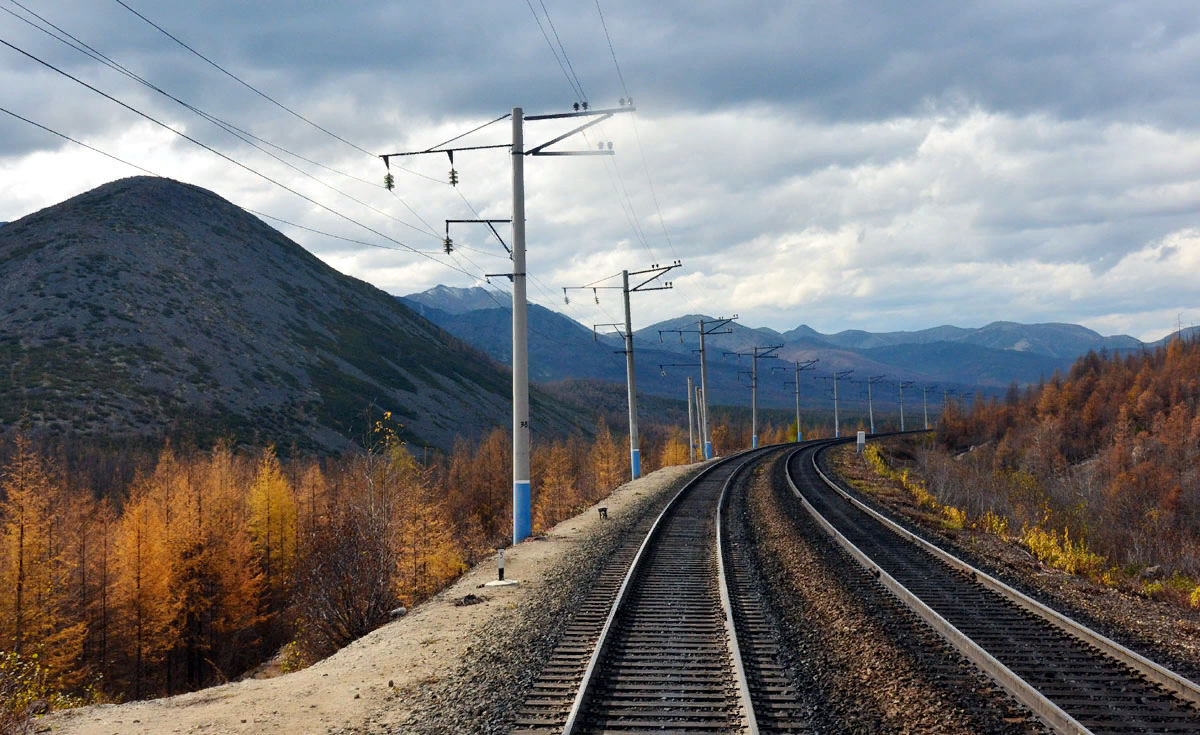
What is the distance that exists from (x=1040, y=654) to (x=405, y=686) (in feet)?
25.8

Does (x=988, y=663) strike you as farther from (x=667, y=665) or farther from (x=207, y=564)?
(x=207, y=564)

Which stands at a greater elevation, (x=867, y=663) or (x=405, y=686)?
(x=867, y=663)

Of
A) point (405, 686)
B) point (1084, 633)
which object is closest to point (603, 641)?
point (405, 686)

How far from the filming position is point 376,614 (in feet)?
54.9

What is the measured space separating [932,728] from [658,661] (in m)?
3.43

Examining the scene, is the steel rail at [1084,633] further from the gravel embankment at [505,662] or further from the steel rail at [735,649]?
the gravel embankment at [505,662]

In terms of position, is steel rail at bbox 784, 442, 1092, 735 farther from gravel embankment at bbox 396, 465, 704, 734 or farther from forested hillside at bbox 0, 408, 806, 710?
forested hillside at bbox 0, 408, 806, 710

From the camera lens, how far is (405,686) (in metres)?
10.0

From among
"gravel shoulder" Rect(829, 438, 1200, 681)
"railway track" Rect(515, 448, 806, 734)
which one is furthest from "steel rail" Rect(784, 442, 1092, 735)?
"railway track" Rect(515, 448, 806, 734)

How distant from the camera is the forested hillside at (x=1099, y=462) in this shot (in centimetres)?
2650

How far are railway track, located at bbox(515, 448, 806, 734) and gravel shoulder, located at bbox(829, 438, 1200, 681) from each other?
15.4 feet

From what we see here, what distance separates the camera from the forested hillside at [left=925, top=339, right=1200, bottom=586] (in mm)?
26500

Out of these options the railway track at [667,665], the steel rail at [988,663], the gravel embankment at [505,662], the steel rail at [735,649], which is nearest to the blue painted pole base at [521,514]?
the gravel embankment at [505,662]

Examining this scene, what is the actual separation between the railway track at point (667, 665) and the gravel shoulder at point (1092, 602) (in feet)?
15.4
